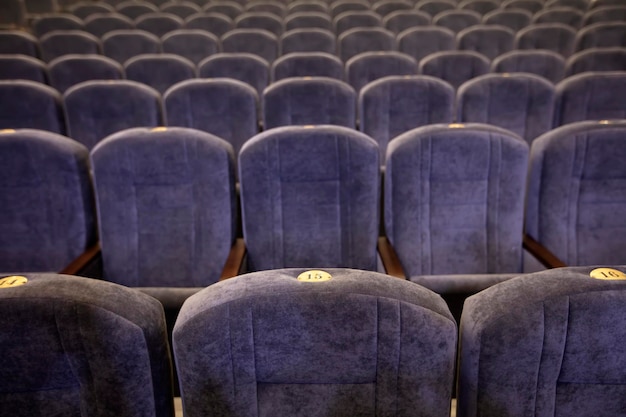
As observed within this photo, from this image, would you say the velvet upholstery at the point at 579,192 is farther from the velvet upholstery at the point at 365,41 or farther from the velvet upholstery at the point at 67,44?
the velvet upholstery at the point at 67,44

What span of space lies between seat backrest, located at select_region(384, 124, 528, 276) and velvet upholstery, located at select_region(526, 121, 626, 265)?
44mm

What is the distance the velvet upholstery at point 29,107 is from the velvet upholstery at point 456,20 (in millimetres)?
1527

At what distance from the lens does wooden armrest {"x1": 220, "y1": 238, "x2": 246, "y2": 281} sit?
789 mm

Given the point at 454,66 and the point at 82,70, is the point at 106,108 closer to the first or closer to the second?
the point at 82,70

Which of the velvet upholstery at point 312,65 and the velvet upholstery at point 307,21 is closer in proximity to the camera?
the velvet upholstery at point 312,65

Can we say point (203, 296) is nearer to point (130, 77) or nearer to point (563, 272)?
point (563, 272)

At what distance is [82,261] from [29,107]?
0.61 metres

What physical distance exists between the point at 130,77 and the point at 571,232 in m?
1.26

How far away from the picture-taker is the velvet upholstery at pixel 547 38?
1.94 m

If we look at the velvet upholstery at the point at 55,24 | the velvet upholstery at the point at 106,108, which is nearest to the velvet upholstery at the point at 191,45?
the velvet upholstery at the point at 55,24

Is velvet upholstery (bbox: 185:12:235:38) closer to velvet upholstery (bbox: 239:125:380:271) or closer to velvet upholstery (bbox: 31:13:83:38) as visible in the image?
velvet upholstery (bbox: 31:13:83:38)

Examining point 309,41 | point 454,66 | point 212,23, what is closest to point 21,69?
point 212,23

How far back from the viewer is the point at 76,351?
371 mm

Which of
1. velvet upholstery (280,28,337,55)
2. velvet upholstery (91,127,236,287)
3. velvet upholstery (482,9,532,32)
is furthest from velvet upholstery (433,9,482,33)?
velvet upholstery (91,127,236,287)
